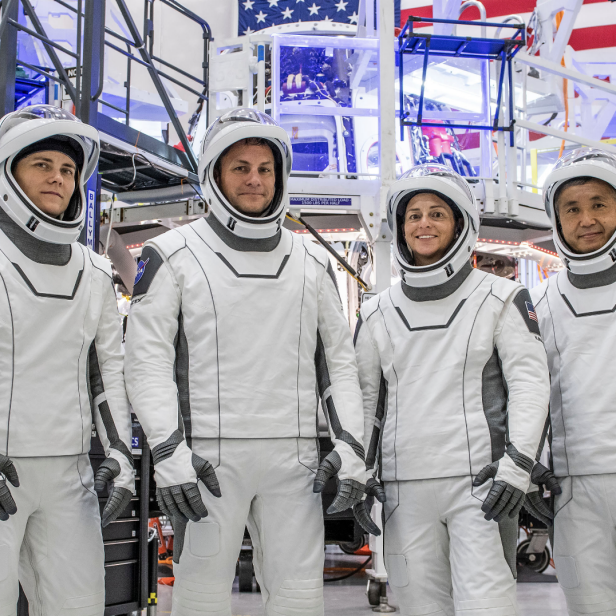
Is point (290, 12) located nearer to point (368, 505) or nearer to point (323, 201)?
point (323, 201)

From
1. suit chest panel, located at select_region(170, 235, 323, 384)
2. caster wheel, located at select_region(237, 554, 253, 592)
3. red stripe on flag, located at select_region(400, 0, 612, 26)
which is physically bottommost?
caster wheel, located at select_region(237, 554, 253, 592)

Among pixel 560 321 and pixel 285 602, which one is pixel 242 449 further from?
pixel 560 321

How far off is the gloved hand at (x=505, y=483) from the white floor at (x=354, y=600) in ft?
8.71

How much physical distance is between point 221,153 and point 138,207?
3.28 metres

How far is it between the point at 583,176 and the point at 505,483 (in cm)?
128

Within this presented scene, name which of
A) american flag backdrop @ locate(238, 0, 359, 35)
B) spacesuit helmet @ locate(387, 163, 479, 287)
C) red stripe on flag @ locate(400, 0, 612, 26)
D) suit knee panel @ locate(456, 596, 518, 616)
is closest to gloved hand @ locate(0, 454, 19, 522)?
suit knee panel @ locate(456, 596, 518, 616)

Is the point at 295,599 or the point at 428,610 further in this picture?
the point at 428,610

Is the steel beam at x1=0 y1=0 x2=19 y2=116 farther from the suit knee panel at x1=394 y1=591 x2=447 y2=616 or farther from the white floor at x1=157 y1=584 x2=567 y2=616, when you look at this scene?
the white floor at x1=157 y1=584 x2=567 y2=616

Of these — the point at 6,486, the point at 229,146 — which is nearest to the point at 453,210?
the point at 229,146

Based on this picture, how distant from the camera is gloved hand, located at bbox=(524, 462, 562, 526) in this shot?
2.63m

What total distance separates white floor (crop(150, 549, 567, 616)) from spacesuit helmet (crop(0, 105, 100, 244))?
119 inches

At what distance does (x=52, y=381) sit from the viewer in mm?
2311

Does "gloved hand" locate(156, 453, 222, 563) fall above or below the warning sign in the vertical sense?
below

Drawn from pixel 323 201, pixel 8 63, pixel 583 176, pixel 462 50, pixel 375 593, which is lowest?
pixel 375 593
